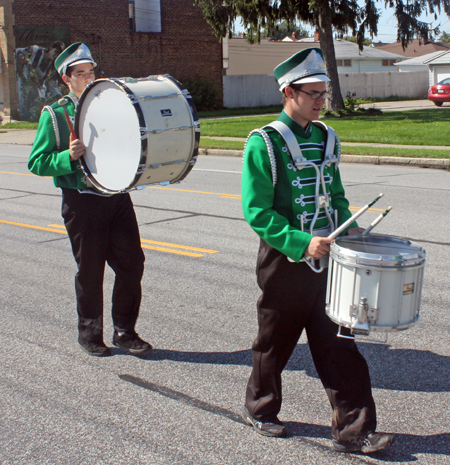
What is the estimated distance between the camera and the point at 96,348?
189 inches

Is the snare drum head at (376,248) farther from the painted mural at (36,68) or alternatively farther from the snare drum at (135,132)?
the painted mural at (36,68)

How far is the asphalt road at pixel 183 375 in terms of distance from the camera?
3.48 meters

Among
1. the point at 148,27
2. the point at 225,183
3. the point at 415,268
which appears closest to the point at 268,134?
the point at 415,268

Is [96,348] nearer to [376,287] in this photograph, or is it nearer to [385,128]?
[376,287]

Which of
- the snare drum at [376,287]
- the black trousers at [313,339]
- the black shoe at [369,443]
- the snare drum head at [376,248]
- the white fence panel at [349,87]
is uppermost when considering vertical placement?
the snare drum head at [376,248]

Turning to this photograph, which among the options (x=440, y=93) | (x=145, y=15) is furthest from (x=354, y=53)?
(x=145, y=15)

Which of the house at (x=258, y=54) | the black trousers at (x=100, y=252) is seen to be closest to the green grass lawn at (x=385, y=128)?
the black trousers at (x=100, y=252)

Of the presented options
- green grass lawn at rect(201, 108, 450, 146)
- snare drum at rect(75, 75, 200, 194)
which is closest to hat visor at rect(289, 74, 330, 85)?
snare drum at rect(75, 75, 200, 194)

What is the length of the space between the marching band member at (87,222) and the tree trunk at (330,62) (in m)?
24.7

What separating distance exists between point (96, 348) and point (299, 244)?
224cm

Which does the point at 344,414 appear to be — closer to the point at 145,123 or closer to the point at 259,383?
the point at 259,383

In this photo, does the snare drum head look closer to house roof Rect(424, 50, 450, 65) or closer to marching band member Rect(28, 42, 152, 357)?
marching band member Rect(28, 42, 152, 357)

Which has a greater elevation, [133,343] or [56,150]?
[56,150]

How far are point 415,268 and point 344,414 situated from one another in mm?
900
